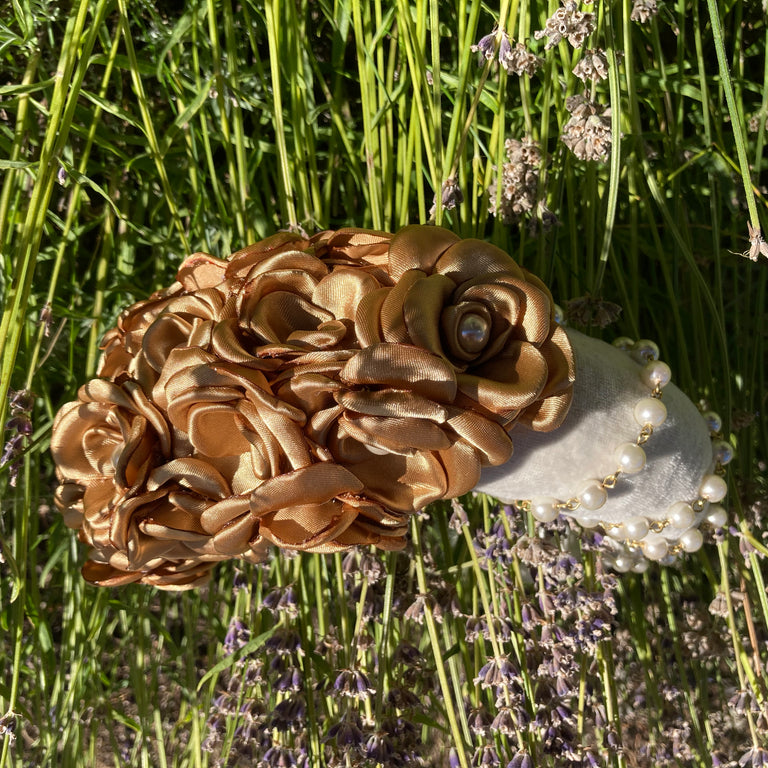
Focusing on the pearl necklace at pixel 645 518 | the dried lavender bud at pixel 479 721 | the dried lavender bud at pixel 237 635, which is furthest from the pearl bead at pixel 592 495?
the dried lavender bud at pixel 237 635

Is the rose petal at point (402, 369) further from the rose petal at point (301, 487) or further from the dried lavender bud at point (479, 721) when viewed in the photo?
the dried lavender bud at point (479, 721)

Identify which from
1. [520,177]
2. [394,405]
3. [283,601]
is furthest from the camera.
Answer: [283,601]

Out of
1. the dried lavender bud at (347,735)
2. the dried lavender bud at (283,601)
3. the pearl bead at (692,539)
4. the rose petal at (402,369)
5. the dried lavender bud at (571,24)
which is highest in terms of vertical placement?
the dried lavender bud at (571,24)

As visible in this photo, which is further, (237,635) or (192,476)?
(237,635)

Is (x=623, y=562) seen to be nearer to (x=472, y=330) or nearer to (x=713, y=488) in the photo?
(x=713, y=488)

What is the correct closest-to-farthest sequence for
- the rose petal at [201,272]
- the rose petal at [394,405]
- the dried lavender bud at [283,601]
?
the rose petal at [394,405] → the rose petal at [201,272] → the dried lavender bud at [283,601]

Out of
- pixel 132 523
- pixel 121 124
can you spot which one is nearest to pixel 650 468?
pixel 132 523

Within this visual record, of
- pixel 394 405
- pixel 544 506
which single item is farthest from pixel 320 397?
pixel 544 506

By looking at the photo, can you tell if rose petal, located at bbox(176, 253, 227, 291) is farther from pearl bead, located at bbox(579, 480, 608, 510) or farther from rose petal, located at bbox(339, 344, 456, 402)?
pearl bead, located at bbox(579, 480, 608, 510)
